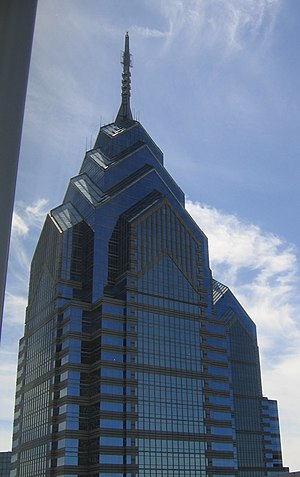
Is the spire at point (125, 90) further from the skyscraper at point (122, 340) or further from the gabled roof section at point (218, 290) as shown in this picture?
the gabled roof section at point (218, 290)

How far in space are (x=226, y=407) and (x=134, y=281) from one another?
60.7 ft

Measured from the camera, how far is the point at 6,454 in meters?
94.2

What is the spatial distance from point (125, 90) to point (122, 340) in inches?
1820

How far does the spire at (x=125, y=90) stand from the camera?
9161 centimetres

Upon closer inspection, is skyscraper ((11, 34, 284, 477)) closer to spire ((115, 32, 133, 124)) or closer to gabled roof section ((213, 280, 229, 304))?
spire ((115, 32, 133, 124))

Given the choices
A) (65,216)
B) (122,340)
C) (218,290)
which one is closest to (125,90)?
(65,216)

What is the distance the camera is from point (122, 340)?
63.5 m

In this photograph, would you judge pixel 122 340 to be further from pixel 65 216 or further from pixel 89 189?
pixel 89 189

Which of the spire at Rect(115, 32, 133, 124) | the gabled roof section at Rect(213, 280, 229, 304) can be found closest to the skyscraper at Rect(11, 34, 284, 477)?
the spire at Rect(115, 32, 133, 124)

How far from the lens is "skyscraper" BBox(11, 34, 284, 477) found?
60625 millimetres

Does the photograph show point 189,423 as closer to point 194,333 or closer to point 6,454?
point 194,333

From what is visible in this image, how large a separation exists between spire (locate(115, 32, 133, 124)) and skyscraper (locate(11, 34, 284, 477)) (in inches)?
321

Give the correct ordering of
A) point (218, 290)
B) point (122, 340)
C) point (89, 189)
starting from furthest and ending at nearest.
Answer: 1. point (218, 290)
2. point (89, 189)
3. point (122, 340)

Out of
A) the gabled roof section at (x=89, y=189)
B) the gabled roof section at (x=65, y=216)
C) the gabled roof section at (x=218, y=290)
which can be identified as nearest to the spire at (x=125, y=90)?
the gabled roof section at (x=89, y=189)
